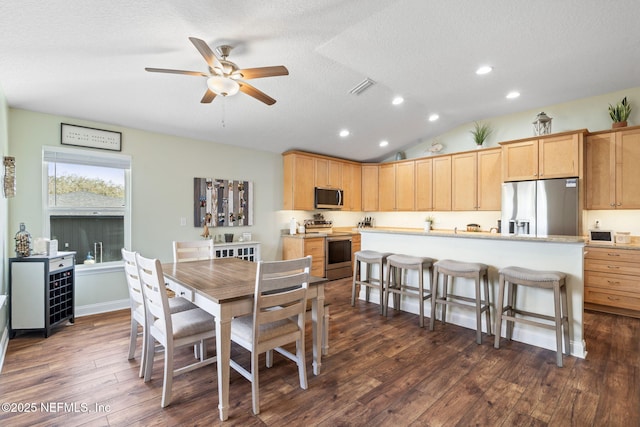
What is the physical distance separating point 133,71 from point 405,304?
402 centimetres

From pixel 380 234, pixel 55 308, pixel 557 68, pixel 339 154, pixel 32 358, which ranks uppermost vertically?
pixel 557 68

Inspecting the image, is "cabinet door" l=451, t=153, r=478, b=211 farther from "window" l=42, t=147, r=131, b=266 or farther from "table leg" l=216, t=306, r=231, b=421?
"window" l=42, t=147, r=131, b=266

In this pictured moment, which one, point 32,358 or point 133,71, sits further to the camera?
point 133,71

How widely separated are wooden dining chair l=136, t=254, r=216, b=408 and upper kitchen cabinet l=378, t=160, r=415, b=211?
4.90 m

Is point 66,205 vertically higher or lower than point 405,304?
higher

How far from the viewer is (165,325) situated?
6.17 ft

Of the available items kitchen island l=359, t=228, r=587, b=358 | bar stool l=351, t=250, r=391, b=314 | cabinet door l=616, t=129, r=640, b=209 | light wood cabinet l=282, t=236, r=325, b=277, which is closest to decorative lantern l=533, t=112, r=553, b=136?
cabinet door l=616, t=129, r=640, b=209

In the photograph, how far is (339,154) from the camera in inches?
245

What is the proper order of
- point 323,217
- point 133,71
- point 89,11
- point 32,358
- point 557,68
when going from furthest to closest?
point 323,217 < point 557,68 < point 133,71 < point 32,358 < point 89,11

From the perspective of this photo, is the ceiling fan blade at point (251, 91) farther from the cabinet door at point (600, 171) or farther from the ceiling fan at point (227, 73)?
the cabinet door at point (600, 171)

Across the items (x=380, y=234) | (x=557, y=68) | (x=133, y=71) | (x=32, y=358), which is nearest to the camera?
(x=32, y=358)

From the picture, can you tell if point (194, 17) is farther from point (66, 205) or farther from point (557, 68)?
point (557, 68)

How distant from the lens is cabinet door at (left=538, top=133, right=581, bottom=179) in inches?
157

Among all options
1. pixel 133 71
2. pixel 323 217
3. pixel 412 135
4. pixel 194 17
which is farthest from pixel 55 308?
pixel 412 135
